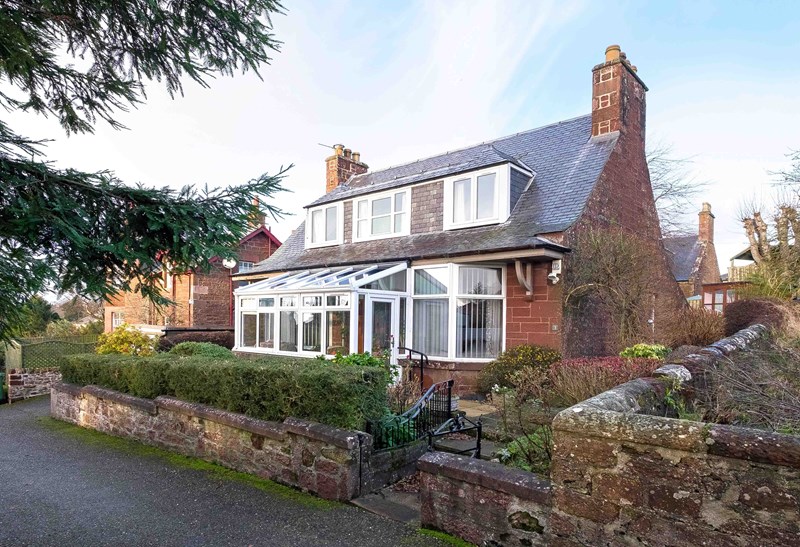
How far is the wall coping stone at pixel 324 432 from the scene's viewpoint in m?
4.92

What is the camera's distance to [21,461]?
6.93m

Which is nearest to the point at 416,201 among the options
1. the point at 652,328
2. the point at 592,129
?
the point at 592,129

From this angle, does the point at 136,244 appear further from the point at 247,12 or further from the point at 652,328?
Result: the point at 652,328

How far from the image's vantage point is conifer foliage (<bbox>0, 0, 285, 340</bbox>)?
148 inches

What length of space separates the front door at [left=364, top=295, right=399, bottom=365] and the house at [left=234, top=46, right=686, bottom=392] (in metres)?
0.03

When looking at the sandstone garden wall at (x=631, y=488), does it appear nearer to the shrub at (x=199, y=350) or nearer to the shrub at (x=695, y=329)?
the shrub at (x=695, y=329)

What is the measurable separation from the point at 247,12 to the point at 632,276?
31.7ft

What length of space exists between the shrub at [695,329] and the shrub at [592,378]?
4.23 metres

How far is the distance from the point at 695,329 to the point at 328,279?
28.6 ft

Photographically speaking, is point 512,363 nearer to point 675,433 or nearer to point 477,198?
point 477,198

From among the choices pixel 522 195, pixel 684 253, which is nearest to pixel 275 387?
pixel 522 195

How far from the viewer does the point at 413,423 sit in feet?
20.1

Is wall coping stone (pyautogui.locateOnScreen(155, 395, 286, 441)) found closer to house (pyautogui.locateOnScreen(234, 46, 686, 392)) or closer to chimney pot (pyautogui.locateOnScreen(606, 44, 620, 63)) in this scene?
house (pyautogui.locateOnScreen(234, 46, 686, 392))

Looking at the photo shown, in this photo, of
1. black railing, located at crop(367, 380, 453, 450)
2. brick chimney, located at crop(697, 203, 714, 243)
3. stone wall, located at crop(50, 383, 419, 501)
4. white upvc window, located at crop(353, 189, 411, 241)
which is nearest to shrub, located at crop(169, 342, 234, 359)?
stone wall, located at crop(50, 383, 419, 501)
